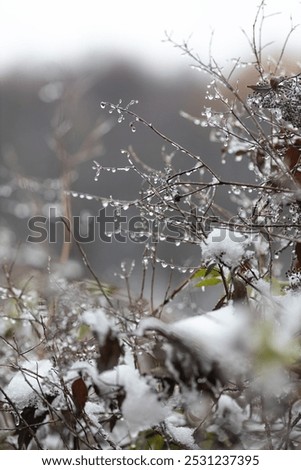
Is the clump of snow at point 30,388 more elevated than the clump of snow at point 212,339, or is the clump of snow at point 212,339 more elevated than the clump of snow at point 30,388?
the clump of snow at point 212,339

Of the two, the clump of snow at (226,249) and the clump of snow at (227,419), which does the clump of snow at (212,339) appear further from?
the clump of snow at (227,419)

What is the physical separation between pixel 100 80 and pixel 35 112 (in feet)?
6.07

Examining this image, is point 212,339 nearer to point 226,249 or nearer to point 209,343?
point 209,343

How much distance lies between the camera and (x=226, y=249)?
1.18 m

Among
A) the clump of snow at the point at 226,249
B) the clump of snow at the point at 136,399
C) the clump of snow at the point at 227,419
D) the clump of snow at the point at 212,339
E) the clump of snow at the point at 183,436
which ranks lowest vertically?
the clump of snow at the point at 183,436

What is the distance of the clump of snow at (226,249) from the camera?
3.86ft

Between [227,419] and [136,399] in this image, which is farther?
[227,419]

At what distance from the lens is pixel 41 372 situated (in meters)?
1.43

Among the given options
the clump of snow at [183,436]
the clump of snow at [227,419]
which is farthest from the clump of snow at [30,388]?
the clump of snow at [227,419]

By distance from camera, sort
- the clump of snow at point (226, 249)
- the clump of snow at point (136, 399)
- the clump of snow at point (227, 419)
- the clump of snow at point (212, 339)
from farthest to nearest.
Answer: the clump of snow at point (227, 419), the clump of snow at point (226, 249), the clump of snow at point (136, 399), the clump of snow at point (212, 339)

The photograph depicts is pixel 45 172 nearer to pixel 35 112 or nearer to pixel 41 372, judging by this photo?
pixel 35 112

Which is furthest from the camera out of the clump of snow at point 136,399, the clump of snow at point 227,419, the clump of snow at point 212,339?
the clump of snow at point 227,419

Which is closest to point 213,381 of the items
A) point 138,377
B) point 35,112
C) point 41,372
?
point 138,377

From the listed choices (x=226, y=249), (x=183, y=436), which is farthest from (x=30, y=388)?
(x=226, y=249)
